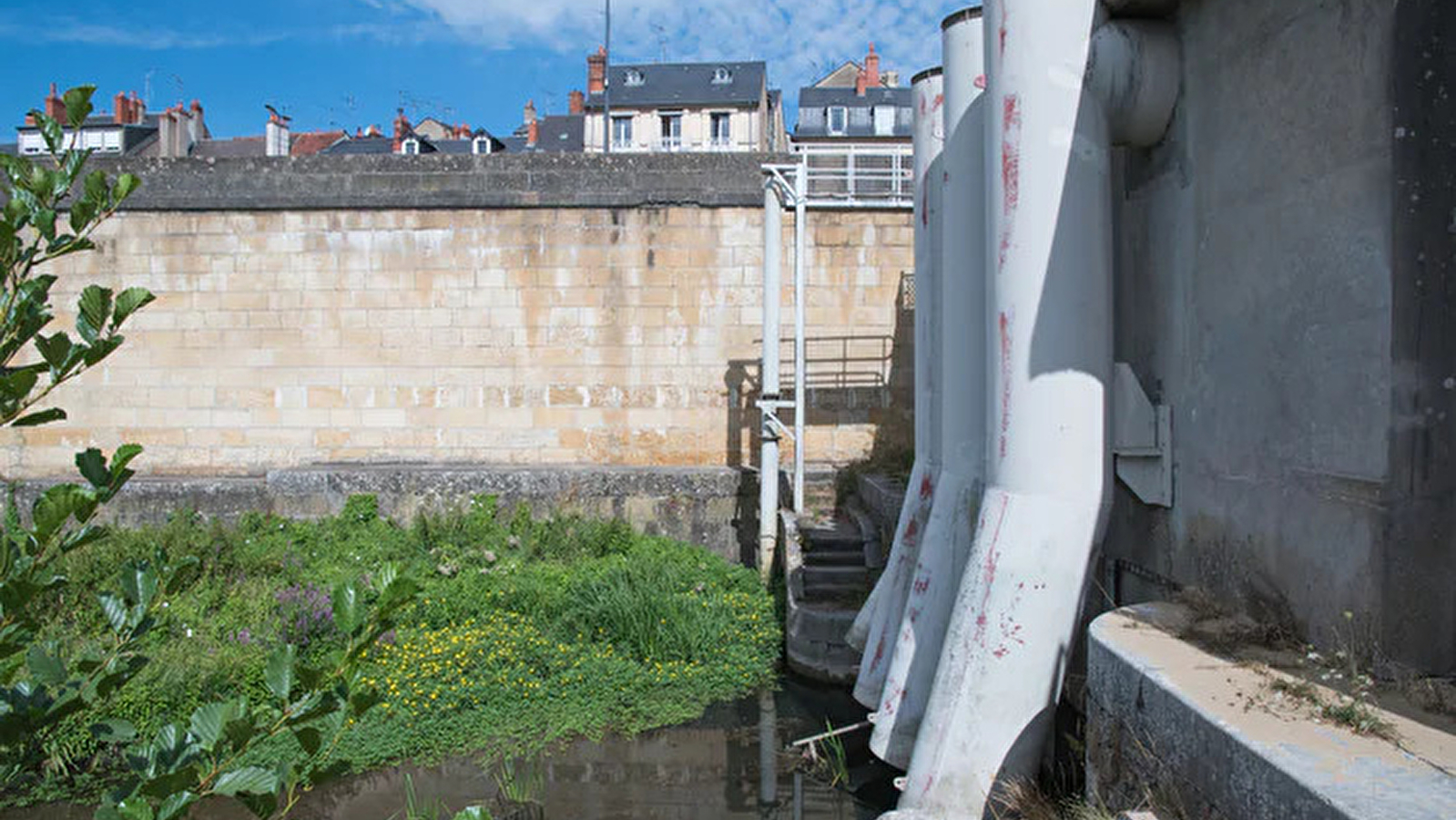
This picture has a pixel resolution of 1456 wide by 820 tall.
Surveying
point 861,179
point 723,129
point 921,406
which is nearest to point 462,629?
point 921,406

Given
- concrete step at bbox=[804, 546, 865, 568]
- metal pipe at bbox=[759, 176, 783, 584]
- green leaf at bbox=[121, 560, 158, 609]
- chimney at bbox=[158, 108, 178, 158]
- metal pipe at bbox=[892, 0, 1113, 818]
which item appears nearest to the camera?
green leaf at bbox=[121, 560, 158, 609]

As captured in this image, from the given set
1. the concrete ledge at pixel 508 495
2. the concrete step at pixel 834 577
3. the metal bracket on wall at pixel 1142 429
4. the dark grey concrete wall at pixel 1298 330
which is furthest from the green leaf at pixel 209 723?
the concrete ledge at pixel 508 495

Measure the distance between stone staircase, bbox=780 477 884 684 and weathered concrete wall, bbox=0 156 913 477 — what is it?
80.4 inches

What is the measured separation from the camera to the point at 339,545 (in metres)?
9.43

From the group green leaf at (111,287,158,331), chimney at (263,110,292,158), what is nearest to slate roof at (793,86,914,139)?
chimney at (263,110,292,158)

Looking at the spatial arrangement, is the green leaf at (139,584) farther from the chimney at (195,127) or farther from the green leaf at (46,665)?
the chimney at (195,127)

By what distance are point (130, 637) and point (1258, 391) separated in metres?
3.45

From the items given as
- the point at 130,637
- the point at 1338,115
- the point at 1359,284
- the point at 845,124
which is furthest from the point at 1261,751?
the point at 845,124

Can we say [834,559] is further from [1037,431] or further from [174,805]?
[174,805]

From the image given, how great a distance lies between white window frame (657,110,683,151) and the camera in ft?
109

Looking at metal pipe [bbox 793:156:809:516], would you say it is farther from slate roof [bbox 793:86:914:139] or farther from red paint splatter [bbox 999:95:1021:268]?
slate roof [bbox 793:86:914:139]

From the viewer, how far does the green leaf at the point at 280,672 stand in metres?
1.54

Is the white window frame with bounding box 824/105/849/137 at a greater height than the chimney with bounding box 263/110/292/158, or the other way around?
the white window frame with bounding box 824/105/849/137

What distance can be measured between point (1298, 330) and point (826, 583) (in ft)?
16.2
